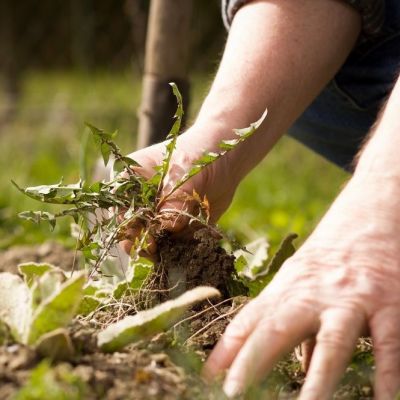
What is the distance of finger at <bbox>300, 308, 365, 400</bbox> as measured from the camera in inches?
49.3

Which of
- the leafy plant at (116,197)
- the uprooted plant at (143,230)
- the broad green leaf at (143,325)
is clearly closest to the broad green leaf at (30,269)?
the uprooted plant at (143,230)

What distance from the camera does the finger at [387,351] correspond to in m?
1.28

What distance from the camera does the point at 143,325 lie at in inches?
55.0

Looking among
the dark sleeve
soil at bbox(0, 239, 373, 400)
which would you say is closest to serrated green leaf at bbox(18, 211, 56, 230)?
soil at bbox(0, 239, 373, 400)

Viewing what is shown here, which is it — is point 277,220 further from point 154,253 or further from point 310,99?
point 154,253

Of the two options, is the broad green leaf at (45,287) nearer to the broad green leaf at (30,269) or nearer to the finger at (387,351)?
the broad green leaf at (30,269)

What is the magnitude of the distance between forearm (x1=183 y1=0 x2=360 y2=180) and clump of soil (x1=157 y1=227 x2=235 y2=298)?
11.1 inches

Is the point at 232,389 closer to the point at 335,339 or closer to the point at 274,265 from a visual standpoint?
the point at 335,339

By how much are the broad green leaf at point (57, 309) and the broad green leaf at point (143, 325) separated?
90mm

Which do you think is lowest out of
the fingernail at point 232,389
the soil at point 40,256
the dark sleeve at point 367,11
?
the soil at point 40,256

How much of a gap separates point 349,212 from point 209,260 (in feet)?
1.23

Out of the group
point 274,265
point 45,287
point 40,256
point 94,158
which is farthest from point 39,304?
point 94,158

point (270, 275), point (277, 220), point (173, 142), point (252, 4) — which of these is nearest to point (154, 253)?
point (173, 142)

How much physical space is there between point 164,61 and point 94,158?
1879 millimetres
